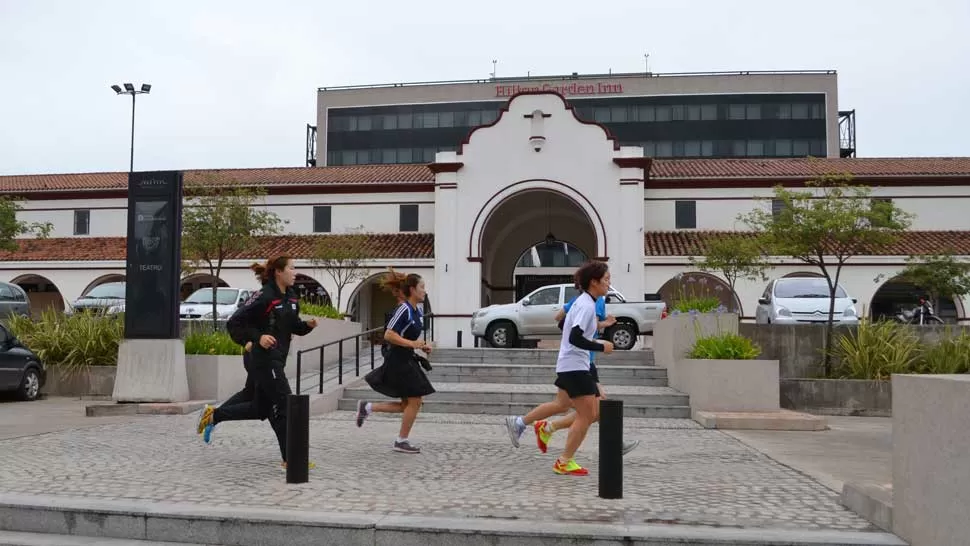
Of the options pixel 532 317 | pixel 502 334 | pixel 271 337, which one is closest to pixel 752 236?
pixel 532 317

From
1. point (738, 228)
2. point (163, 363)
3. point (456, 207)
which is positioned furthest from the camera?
point (738, 228)

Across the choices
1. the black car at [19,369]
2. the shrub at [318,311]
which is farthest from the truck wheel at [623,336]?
the black car at [19,369]

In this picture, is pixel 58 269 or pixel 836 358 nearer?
pixel 836 358

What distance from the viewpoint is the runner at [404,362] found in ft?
28.9

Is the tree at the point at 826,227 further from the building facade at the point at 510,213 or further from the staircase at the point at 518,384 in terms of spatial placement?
the building facade at the point at 510,213

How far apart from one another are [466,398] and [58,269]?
23.8 meters

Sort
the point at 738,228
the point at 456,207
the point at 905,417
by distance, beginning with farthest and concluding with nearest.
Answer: the point at 738,228 → the point at 456,207 → the point at 905,417

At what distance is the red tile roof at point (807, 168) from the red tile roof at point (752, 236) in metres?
2.02

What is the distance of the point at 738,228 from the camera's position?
3103 cm

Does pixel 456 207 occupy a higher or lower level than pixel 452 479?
higher

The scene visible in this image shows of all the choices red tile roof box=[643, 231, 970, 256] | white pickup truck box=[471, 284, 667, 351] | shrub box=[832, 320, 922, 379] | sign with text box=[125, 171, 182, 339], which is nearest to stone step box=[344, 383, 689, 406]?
shrub box=[832, 320, 922, 379]

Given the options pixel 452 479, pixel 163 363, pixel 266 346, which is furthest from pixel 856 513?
pixel 163 363

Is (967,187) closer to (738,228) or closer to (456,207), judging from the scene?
(738,228)

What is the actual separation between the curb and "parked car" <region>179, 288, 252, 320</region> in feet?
57.4
